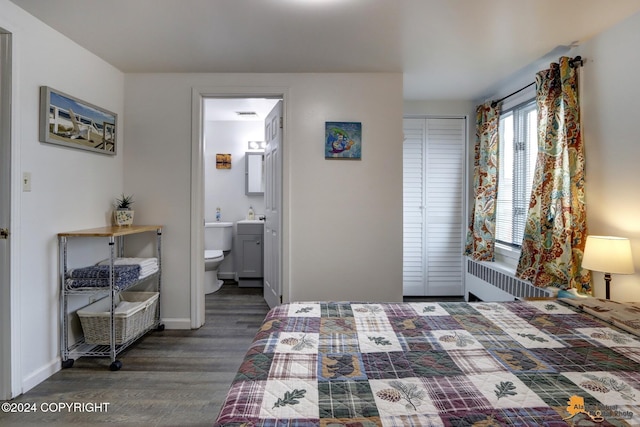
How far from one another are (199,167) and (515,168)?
306 cm

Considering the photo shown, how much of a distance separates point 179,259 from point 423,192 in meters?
2.75

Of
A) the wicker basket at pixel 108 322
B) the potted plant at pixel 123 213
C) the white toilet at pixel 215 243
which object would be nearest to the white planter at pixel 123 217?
the potted plant at pixel 123 213

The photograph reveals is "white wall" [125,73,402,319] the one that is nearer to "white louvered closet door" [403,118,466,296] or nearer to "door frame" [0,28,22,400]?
"white louvered closet door" [403,118,466,296]

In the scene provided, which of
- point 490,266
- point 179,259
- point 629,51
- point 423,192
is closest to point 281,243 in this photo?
point 179,259

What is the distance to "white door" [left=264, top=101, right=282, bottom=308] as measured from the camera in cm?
315

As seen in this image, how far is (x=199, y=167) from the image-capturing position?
3.05 metres

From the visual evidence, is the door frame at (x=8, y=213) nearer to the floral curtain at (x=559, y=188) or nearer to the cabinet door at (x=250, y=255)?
the cabinet door at (x=250, y=255)

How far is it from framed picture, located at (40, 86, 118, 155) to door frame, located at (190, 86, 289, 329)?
2.19 feet

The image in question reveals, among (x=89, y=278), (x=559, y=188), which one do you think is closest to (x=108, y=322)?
(x=89, y=278)

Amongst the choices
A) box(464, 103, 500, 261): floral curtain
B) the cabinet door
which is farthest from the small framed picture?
box(464, 103, 500, 261): floral curtain

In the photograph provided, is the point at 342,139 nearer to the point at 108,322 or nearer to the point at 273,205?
the point at 273,205

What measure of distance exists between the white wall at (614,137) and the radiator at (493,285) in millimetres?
547

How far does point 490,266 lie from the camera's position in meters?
3.39

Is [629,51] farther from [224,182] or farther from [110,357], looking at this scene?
[224,182]
